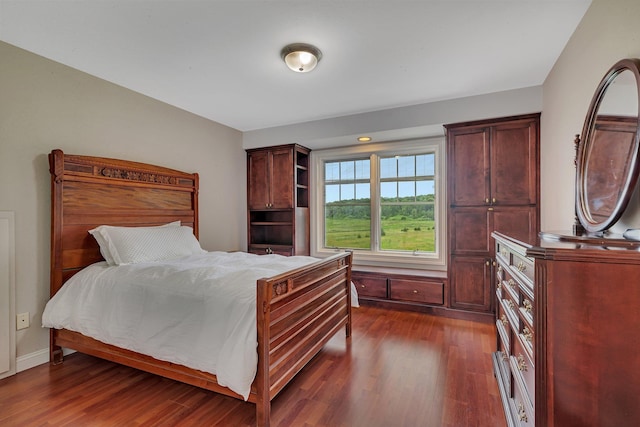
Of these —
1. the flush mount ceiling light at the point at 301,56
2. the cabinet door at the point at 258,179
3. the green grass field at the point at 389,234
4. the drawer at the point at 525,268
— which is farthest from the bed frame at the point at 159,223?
the flush mount ceiling light at the point at 301,56

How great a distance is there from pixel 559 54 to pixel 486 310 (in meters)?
2.59

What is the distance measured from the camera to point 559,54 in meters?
2.42

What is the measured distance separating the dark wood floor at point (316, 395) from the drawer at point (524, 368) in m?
0.47

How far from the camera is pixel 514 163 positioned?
10.4ft

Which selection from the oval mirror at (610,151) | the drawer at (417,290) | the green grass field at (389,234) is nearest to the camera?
the oval mirror at (610,151)

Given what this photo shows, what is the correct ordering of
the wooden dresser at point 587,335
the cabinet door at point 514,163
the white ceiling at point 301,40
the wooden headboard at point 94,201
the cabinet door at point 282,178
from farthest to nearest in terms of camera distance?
1. the cabinet door at point 282,178
2. the cabinet door at point 514,163
3. the wooden headboard at point 94,201
4. the white ceiling at point 301,40
5. the wooden dresser at point 587,335

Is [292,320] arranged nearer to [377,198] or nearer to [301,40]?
[301,40]

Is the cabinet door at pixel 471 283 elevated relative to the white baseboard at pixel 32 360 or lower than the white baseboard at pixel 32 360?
elevated

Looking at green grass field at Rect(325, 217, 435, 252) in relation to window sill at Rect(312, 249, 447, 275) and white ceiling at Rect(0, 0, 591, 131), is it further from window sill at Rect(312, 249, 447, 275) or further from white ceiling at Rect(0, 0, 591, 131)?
white ceiling at Rect(0, 0, 591, 131)

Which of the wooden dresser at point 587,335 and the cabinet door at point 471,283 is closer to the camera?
the wooden dresser at point 587,335

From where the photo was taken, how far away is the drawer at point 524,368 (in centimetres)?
120

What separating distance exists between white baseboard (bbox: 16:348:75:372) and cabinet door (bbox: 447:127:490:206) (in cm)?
425

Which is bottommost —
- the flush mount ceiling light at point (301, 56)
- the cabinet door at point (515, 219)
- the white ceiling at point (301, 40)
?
the cabinet door at point (515, 219)

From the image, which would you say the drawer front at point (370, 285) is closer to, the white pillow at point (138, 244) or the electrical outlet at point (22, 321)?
the white pillow at point (138, 244)
